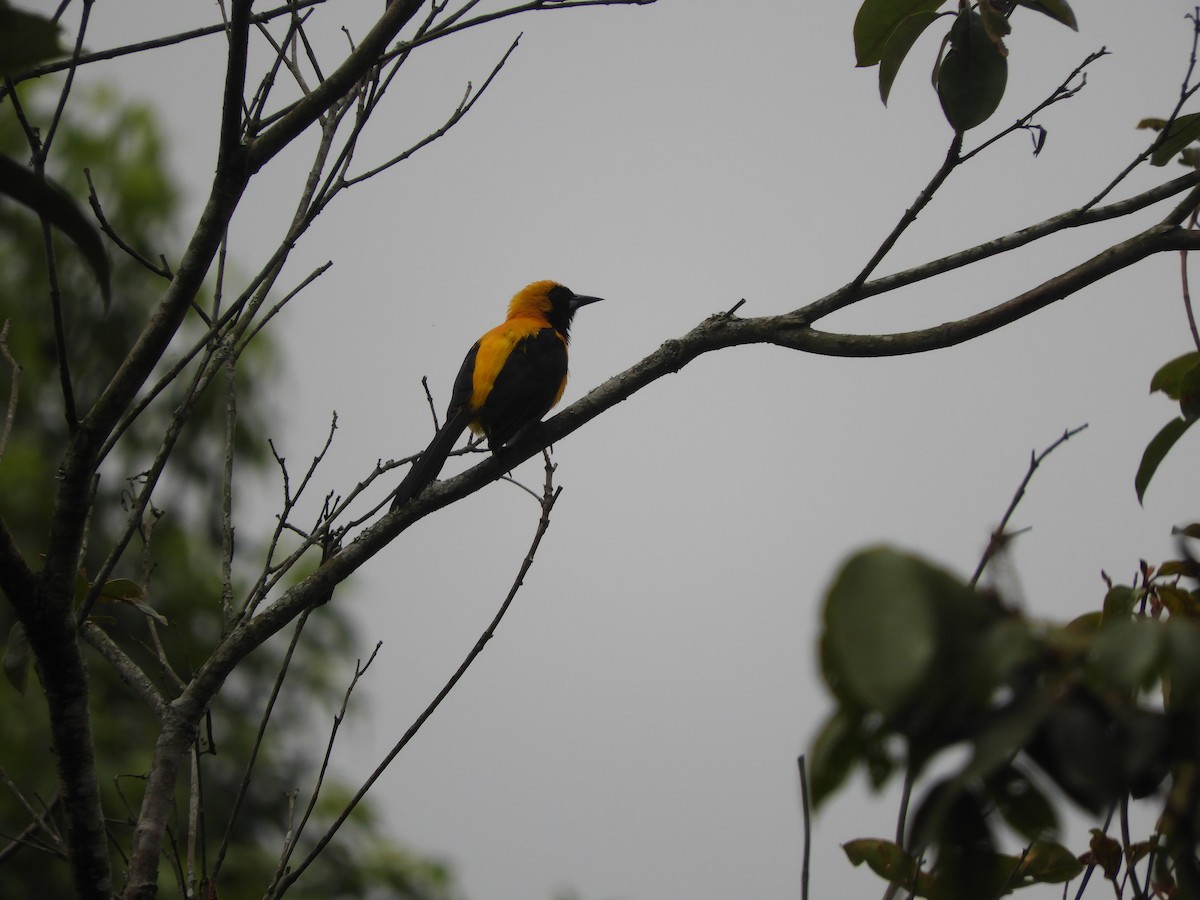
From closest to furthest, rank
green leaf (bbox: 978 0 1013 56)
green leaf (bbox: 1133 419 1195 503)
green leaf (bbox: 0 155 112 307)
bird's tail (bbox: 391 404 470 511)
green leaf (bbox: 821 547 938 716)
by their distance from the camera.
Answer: green leaf (bbox: 821 547 938 716)
green leaf (bbox: 0 155 112 307)
green leaf (bbox: 1133 419 1195 503)
green leaf (bbox: 978 0 1013 56)
bird's tail (bbox: 391 404 470 511)

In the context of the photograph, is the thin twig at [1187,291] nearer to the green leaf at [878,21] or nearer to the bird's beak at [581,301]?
the green leaf at [878,21]

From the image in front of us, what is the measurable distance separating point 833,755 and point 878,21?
5.74 feet

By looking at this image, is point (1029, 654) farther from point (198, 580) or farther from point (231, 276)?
point (231, 276)

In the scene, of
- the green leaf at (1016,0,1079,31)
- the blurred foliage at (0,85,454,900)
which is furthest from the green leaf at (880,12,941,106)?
the blurred foliage at (0,85,454,900)

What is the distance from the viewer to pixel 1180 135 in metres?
2.37

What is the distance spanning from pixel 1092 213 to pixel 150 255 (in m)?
10.7

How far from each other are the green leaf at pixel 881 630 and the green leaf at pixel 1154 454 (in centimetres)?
124

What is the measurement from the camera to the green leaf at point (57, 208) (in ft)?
3.17

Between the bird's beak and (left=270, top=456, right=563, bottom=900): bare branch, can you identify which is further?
the bird's beak

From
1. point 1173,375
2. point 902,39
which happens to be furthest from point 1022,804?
point 902,39

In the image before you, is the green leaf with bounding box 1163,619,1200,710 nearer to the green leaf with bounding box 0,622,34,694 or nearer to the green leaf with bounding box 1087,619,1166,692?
the green leaf with bounding box 1087,619,1166,692

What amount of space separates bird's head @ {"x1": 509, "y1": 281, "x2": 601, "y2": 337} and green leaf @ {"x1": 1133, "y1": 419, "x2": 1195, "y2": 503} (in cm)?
502

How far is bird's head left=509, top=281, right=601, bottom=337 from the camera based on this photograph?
6.64m

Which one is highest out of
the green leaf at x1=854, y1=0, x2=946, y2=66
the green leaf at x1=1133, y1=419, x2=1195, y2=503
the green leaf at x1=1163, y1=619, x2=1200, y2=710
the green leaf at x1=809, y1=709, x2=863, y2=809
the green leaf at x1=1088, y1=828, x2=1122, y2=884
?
the green leaf at x1=854, y1=0, x2=946, y2=66
